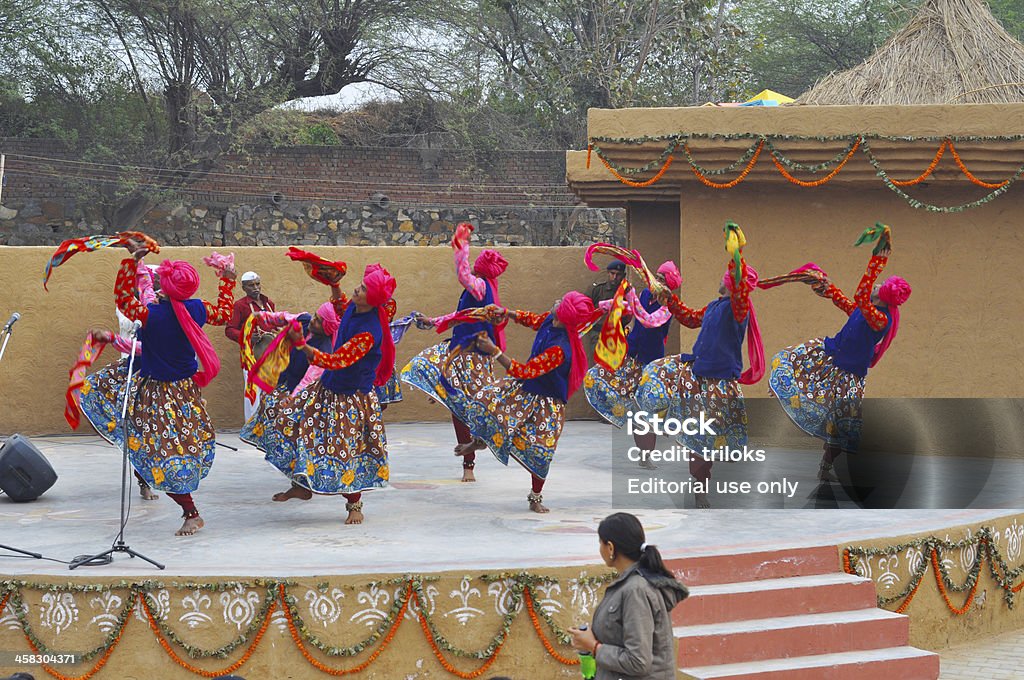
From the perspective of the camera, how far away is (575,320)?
8.52m

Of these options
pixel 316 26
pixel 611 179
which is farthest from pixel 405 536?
pixel 316 26

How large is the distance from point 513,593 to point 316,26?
738 inches

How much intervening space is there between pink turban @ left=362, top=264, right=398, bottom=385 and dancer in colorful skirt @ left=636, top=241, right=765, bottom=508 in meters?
1.98

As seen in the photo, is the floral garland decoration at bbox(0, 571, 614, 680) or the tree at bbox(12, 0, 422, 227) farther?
the tree at bbox(12, 0, 422, 227)

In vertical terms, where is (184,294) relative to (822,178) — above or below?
below

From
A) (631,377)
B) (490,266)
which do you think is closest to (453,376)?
(490,266)

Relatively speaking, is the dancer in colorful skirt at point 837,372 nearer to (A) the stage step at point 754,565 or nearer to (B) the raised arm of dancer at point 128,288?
(A) the stage step at point 754,565

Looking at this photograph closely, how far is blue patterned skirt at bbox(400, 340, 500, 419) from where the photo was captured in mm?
9750

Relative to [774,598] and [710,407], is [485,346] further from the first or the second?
[774,598]

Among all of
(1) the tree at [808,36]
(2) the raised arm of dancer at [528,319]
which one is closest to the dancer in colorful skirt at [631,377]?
(2) the raised arm of dancer at [528,319]

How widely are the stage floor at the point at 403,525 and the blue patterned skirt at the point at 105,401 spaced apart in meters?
0.48

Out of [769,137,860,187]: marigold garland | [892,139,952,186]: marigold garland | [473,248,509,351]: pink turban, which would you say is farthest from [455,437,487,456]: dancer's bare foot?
[892,139,952,186]: marigold garland

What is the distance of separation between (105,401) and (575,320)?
3.46 meters

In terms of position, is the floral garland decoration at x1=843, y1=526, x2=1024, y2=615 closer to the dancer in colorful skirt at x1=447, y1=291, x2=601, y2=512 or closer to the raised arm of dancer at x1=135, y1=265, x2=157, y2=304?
the dancer in colorful skirt at x1=447, y1=291, x2=601, y2=512
